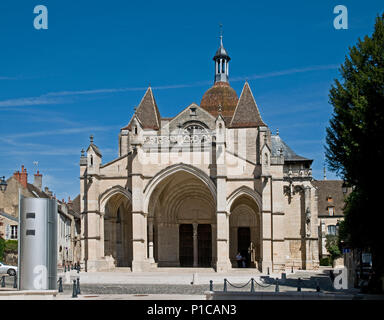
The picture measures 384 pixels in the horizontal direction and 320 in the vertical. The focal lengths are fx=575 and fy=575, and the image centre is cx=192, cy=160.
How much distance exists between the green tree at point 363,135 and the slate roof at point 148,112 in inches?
778

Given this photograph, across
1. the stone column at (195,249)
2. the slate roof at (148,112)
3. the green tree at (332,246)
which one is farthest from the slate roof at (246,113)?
the green tree at (332,246)

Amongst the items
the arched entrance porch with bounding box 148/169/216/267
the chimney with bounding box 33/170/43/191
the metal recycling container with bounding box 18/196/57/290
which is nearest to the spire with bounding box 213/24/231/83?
the arched entrance porch with bounding box 148/169/216/267

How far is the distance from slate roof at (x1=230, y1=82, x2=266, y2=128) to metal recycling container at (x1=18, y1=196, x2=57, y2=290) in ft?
79.4

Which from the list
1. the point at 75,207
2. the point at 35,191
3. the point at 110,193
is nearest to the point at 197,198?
the point at 110,193

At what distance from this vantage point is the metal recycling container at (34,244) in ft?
50.8

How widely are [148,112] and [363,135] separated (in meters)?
24.2

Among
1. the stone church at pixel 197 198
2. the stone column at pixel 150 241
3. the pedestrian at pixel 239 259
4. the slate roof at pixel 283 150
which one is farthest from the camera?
the slate roof at pixel 283 150

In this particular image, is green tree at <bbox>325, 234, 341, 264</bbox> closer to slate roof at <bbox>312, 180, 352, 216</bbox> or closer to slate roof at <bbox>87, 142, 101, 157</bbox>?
slate roof at <bbox>312, 180, 352, 216</bbox>

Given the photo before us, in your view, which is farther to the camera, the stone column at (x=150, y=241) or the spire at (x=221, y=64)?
the spire at (x=221, y=64)

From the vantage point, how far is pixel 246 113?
38906 mm

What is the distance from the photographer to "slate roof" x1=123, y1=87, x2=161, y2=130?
39.8m

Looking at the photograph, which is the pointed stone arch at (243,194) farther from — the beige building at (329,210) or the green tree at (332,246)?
the beige building at (329,210)
